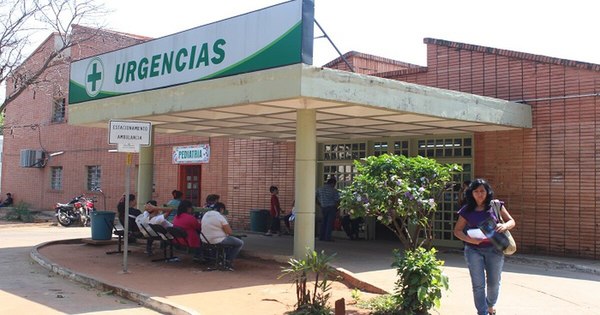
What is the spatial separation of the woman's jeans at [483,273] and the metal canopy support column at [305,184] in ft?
12.9

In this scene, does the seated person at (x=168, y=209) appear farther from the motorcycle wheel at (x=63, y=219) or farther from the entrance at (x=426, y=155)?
the motorcycle wheel at (x=63, y=219)

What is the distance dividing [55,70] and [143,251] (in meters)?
16.8

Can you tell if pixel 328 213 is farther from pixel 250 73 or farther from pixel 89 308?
pixel 89 308

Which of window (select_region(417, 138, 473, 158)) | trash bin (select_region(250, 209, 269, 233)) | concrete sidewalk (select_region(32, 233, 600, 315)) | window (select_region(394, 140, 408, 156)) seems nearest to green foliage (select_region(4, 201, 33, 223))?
trash bin (select_region(250, 209, 269, 233))

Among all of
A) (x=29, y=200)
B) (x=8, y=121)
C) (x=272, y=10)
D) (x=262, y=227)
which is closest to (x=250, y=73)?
(x=272, y=10)

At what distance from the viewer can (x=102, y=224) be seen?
563 inches

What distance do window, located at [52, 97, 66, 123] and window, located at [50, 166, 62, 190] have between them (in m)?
2.22

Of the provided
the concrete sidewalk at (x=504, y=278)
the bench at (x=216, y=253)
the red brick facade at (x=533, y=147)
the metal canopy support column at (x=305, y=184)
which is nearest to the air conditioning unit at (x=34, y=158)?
the red brick facade at (x=533, y=147)

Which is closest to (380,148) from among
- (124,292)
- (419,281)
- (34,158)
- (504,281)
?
(504,281)

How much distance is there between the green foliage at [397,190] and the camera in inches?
267

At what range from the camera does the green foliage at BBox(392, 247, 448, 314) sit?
21.4ft

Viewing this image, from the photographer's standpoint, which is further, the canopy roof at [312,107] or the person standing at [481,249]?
the canopy roof at [312,107]

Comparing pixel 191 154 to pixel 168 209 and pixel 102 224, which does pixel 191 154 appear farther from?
pixel 168 209

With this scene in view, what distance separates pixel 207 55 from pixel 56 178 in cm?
2005
